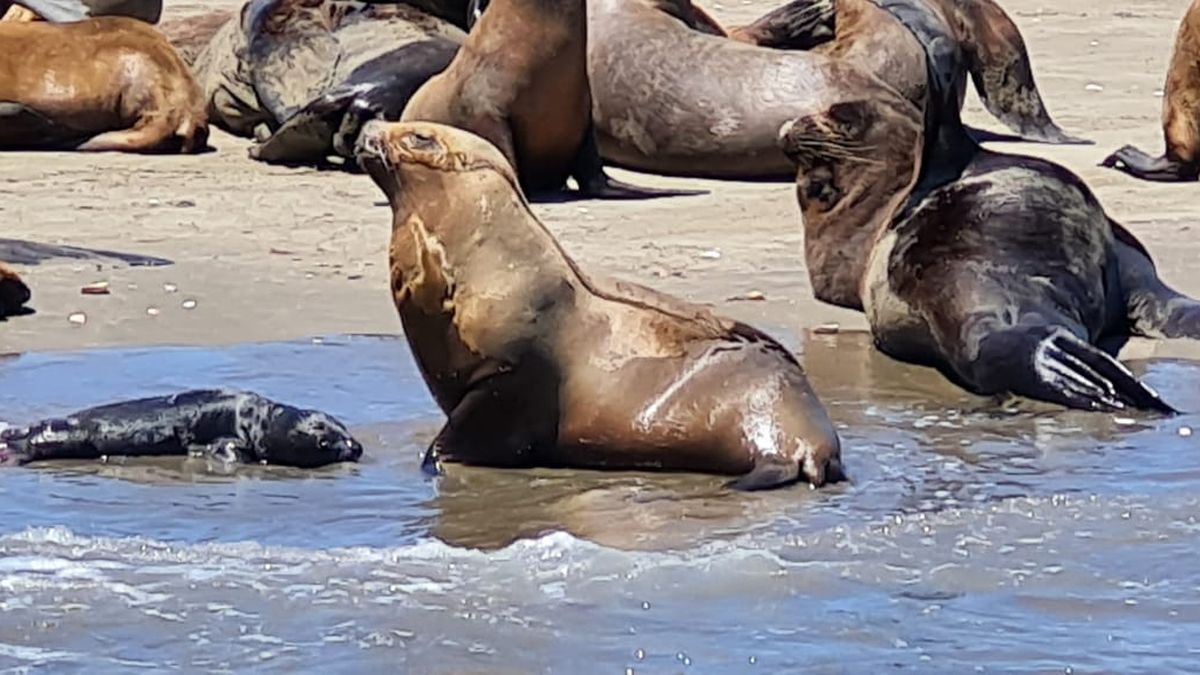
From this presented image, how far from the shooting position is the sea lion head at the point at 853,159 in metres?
7.85

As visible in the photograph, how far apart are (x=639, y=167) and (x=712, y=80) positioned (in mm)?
503

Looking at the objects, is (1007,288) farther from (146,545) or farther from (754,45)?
(754,45)

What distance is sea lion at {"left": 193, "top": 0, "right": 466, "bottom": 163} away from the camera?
10.8 m

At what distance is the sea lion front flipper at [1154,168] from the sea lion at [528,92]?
6.86 feet

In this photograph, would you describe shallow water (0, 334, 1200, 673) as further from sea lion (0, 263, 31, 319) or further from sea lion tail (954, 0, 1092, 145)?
sea lion tail (954, 0, 1092, 145)

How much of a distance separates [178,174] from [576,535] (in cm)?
593

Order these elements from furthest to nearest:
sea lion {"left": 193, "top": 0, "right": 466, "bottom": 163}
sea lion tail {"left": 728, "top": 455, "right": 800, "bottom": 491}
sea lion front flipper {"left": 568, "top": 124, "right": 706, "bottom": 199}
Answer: sea lion {"left": 193, "top": 0, "right": 466, "bottom": 163} < sea lion front flipper {"left": 568, "top": 124, "right": 706, "bottom": 199} < sea lion tail {"left": 728, "top": 455, "right": 800, "bottom": 491}

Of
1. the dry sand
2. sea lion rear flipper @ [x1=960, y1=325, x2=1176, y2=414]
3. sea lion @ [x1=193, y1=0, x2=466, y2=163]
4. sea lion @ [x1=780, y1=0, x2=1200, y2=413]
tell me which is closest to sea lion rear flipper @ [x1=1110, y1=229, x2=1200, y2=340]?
sea lion @ [x1=780, y1=0, x2=1200, y2=413]

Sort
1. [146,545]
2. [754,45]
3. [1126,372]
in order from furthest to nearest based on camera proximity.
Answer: [754,45], [1126,372], [146,545]

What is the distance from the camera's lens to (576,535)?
5.05 meters

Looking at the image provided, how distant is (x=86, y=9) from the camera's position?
1297 centimetres

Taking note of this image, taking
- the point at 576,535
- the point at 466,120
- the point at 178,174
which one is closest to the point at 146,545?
the point at 576,535

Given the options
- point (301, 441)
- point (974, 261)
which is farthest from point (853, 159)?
point (301, 441)

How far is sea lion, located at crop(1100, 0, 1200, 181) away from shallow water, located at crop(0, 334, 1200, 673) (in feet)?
13.2
